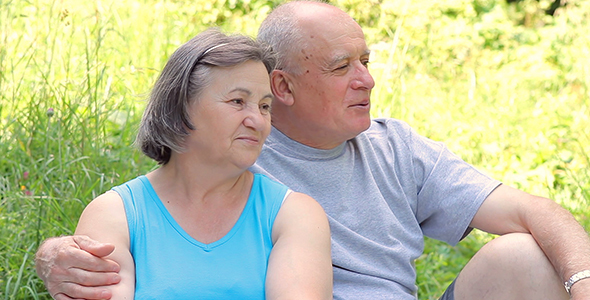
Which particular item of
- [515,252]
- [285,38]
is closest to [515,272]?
[515,252]

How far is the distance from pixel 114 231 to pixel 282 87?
854 mm

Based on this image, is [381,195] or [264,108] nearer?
[264,108]

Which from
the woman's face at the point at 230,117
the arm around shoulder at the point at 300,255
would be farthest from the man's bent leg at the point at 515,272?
the woman's face at the point at 230,117

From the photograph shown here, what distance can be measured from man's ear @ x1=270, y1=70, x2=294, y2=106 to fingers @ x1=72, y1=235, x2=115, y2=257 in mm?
895

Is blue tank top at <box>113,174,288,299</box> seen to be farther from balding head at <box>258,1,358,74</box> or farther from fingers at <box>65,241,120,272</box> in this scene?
balding head at <box>258,1,358,74</box>

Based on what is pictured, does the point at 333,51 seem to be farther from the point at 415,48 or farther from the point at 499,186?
the point at 415,48

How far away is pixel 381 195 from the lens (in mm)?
2404

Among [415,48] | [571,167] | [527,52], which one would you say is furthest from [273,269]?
[527,52]

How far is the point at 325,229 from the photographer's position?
6.50 feet

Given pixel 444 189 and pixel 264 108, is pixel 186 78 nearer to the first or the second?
pixel 264 108

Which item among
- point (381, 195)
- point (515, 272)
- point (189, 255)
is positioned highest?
point (189, 255)

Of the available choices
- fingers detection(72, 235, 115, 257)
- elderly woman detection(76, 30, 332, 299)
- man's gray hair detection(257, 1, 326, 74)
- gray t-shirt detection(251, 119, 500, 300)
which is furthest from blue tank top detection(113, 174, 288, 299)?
man's gray hair detection(257, 1, 326, 74)

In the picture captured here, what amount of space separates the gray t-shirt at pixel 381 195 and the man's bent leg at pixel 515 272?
228 millimetres

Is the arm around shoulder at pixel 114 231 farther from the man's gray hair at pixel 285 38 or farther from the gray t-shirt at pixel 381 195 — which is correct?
the man's gray hair at pixel 285 38
